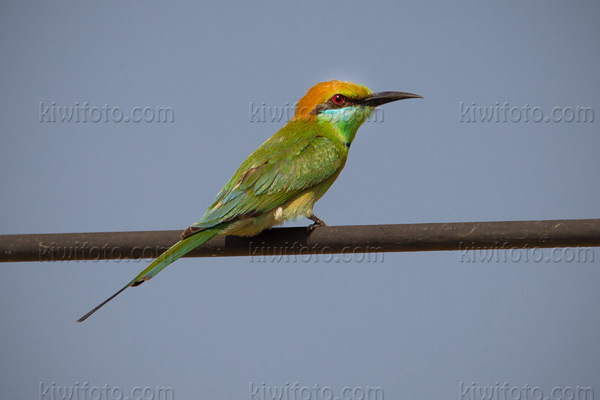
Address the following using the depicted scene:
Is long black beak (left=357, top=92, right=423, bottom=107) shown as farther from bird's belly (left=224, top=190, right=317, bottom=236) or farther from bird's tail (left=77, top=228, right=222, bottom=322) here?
bird's tail (left=77, top=228, right=222, bottom=322)

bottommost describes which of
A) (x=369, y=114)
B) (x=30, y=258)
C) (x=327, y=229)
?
(x=30, y=258)

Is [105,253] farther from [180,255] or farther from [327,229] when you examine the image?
[327,229]

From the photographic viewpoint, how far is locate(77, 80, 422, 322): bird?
3.34m

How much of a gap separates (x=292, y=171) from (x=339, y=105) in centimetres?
76

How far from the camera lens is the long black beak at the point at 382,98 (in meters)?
4.46

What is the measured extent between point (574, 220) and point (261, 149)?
6.76 feet

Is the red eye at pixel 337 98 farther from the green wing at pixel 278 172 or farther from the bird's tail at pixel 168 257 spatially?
the bird's tail at pixel 168 257

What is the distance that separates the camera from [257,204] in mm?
3598

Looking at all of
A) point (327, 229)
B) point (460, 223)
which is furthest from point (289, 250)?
point (460, 223)

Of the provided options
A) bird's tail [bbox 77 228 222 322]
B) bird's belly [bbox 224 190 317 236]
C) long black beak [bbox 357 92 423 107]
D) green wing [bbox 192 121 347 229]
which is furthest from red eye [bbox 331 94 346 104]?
bird's tail [bbox 77 228 222 322]

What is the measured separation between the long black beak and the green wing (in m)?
0.44

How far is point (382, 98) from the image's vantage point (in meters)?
4.48

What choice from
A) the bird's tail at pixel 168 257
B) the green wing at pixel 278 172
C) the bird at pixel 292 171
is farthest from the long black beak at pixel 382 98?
the bird's tail at pixel 168 257

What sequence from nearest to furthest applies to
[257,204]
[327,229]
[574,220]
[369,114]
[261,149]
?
[574,220] → [327,229] → [257,204] → [261,149] → [369,114]
